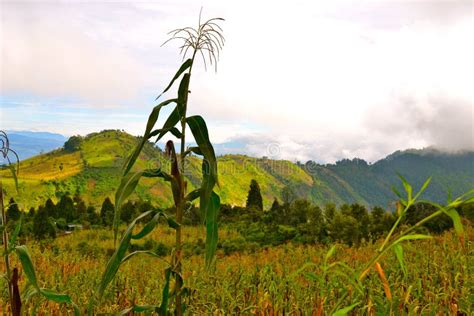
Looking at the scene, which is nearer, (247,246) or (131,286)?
(131,286)

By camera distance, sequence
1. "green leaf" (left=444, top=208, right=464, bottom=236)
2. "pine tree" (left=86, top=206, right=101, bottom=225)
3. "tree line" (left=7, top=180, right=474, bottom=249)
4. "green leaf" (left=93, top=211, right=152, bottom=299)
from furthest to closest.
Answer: "pine tree" (left=86, top=206, right=101, bottom=225) < "tree line" (left=7, top=180, right=474, bottom=249) < "green leaf" (left=93, top=211, right=152, bottom=299) < "green leaf" (left=444, top=208, right=464, bottom=236)

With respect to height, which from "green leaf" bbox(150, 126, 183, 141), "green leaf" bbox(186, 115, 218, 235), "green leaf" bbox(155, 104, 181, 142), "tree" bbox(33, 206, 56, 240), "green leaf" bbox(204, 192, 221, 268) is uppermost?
"green leaf" bbox(155, 104, 181, 142)

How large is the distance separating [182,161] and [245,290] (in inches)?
110

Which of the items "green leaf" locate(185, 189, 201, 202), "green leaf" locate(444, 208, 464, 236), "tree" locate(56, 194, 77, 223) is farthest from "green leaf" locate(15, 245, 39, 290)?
"tree" locate(56, 194, 77, 223)

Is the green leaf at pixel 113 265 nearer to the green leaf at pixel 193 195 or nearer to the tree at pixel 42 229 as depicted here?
the green leaf at pixel 193 195

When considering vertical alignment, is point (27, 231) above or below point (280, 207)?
below

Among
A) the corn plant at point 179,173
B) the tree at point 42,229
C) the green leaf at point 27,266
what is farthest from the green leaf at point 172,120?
the tree at point 42,229

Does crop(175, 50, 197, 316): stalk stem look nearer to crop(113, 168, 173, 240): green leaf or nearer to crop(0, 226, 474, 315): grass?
crop(113, 168, 173, 240): green leaf

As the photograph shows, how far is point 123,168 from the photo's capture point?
1443mm

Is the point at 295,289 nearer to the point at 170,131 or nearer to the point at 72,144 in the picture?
the point at 170,131

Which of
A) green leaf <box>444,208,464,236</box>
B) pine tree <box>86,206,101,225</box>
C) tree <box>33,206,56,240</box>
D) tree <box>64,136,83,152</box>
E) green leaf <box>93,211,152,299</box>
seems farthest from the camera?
tree <box>64,136,83,152</box>

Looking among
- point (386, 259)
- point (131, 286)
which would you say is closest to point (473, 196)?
point (131, 286)

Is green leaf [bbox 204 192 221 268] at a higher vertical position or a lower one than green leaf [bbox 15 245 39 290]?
higher

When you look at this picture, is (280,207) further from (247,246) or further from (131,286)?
(131,286)
